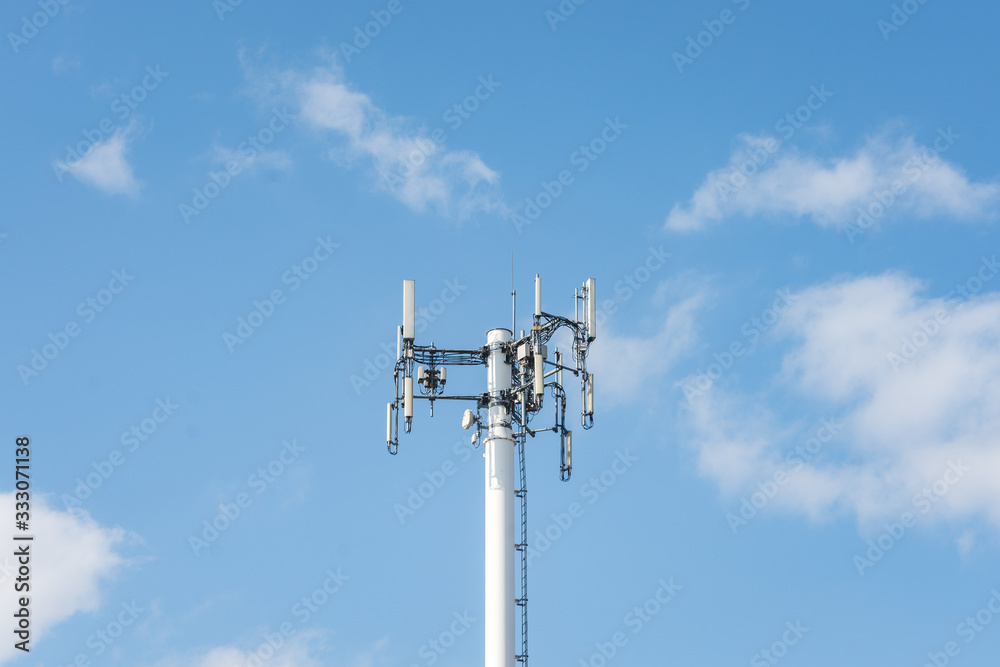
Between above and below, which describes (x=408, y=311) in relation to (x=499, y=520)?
above

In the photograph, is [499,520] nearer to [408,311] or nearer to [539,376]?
[539,376]

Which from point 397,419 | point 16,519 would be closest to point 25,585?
point 16,519

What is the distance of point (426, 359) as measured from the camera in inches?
2699

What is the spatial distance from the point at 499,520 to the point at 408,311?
399 inches

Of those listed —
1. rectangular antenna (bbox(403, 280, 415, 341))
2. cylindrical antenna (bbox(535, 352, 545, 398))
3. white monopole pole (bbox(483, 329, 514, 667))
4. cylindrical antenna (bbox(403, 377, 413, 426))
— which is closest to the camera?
white monopole pole (bbox(483, 329, 514, 667))

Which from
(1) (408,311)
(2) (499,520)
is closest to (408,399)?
(1) (408,311)

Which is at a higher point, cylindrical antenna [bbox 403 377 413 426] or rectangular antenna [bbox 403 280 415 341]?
rectangular antenna [bbox 403 280 415 341]

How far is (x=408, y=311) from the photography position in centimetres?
6850

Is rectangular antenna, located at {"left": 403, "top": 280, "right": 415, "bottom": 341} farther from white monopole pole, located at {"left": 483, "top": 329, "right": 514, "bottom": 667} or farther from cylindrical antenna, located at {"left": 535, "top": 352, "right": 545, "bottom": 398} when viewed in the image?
cylindrical antenna, located at {"left": 535, "top": 352, "right": 545, "bottom": 398}

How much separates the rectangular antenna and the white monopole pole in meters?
3.59

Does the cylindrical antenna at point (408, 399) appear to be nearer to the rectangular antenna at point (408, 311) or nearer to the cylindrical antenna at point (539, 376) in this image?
the rectangular antenna at point (408, 311)

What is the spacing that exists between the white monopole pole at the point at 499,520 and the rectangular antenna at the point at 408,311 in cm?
359

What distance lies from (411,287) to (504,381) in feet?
19.4

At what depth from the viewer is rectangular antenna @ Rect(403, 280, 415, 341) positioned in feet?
224
